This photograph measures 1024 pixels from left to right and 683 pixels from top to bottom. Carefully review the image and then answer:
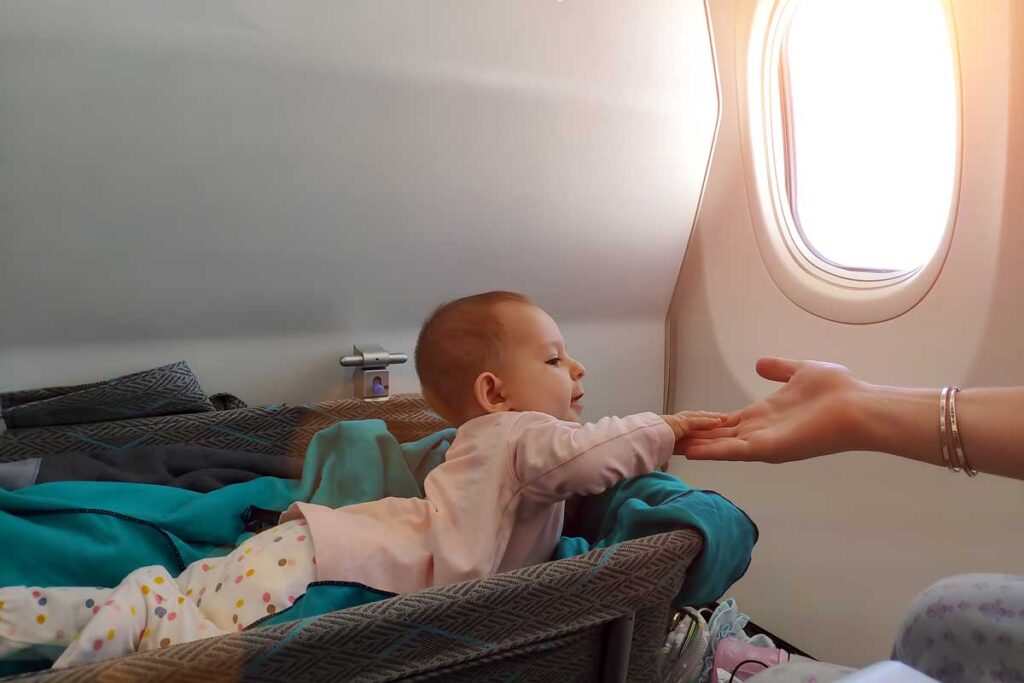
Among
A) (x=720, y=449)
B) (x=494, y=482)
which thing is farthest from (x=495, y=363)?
(x=720, y=449)

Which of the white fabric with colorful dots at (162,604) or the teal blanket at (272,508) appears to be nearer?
the white fabric with colorful dots at (162,604)

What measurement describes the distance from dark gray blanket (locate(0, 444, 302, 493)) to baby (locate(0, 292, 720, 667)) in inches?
10.7

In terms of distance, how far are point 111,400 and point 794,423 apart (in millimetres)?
1158

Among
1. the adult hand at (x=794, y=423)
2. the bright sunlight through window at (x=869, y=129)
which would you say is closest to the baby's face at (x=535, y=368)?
the adult hand at (x=794, y=423)

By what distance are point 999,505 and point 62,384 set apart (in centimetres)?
174

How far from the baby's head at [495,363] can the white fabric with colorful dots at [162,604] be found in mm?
326

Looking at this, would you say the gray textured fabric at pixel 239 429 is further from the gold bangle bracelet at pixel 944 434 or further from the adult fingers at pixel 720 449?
the gold bangle bracelet at pixel 944 434

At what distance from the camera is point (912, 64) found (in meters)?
1.59

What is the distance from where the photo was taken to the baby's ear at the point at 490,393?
4.05 ft

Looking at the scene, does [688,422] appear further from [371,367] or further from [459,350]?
[371,367]

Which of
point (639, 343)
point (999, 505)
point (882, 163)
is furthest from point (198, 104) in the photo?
point (999, 505)

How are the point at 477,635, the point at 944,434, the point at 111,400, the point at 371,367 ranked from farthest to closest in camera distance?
the point at 371,367 → the point at 111,400 → the point at 944,434 → the point at 477,635

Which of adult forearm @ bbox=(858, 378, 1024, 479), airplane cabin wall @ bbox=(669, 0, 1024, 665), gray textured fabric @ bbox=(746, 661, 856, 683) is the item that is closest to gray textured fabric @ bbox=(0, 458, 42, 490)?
gray textured fabric @ bbox=(746, 661, 856, 683)

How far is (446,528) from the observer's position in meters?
1.07
